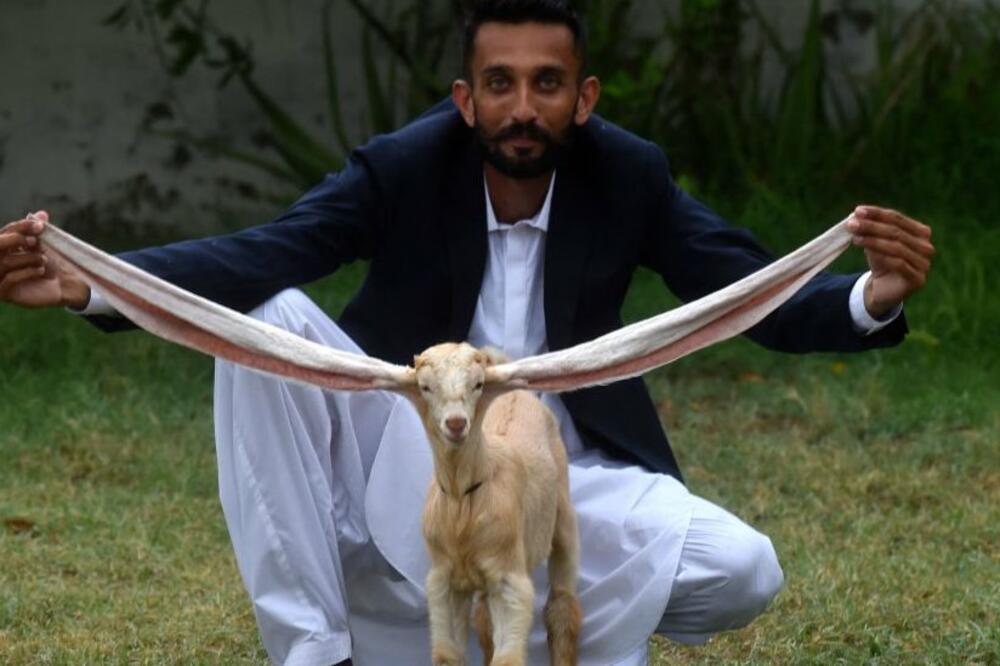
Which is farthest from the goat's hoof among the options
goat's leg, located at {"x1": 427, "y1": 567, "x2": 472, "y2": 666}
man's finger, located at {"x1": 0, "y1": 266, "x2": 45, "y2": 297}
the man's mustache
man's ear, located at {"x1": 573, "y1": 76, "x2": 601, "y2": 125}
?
man's ear, located at {"x1": 573, "y1": 76, "x2": 601, "y2": 125}

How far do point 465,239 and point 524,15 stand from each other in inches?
19.0

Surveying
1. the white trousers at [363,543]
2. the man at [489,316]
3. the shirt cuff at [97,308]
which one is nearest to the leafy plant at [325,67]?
the man at [489,316]

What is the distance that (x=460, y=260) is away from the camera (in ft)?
14.5

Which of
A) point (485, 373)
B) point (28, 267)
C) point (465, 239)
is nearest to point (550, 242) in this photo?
point (465, 239)

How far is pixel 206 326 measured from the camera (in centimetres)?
379

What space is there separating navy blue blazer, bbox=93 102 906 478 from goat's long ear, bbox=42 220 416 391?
51cm

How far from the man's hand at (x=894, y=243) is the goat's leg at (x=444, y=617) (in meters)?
0.98

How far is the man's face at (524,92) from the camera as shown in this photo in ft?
14.0

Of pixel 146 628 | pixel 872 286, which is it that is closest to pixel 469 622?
pixel 872 286

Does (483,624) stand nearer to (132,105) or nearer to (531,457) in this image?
(531,457)

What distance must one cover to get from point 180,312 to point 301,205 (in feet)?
2.18

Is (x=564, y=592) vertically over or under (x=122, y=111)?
under

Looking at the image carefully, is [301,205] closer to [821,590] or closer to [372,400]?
[372,400]

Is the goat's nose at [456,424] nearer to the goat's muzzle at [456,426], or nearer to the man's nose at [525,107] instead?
the goat's muzzle at [456,426]
